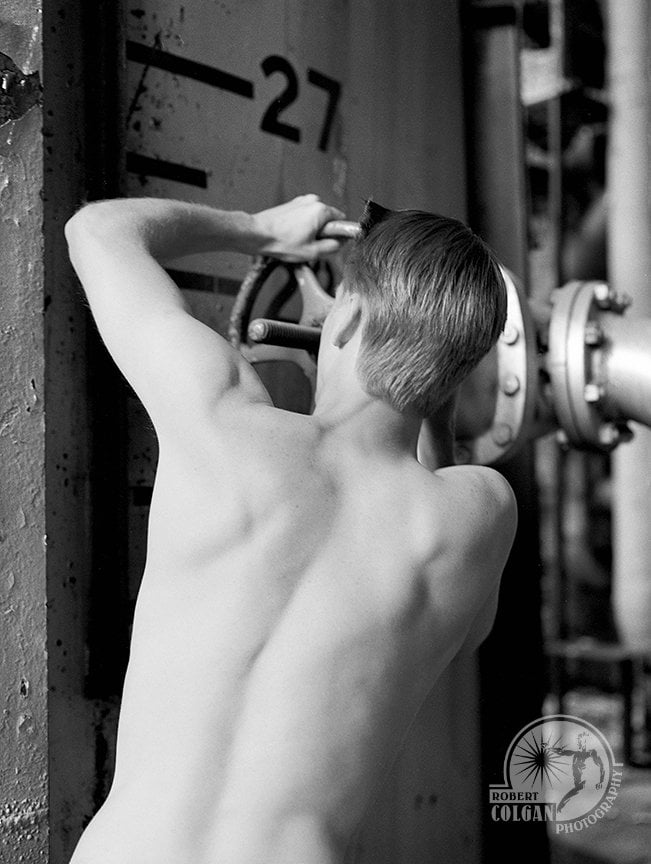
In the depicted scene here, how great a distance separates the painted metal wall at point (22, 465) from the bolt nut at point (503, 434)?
2.31 ft

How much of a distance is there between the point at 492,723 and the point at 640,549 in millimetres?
1003

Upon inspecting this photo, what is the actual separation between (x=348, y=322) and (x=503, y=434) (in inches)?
20.9

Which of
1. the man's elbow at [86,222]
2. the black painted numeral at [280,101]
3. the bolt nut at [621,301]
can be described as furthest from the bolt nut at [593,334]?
the man's elbow at [86,222]

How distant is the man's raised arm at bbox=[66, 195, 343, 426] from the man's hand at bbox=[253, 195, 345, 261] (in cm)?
10

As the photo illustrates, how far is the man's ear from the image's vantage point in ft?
3.40

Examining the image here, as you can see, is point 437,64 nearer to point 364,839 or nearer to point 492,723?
point 492,723

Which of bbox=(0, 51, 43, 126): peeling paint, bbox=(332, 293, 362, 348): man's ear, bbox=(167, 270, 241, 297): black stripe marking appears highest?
bbox=(0, 51, 43, 126): peeling paint

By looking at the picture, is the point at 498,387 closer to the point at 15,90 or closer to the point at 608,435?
the point at 608,435

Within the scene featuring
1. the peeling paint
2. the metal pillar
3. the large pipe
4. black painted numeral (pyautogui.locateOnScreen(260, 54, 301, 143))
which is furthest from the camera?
the large pipe

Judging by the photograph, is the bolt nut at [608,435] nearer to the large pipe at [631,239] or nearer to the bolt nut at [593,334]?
the bolt nut at [593,334]

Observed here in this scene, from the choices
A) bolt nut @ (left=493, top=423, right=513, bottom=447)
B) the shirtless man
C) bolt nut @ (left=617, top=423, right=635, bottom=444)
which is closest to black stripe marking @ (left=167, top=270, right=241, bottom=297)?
the shirtless man

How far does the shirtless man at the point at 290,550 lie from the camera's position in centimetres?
86

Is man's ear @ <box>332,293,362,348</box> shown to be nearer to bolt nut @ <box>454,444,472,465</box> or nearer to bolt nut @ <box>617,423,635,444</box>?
bolt nut @ <box>454,444,472,465</box>

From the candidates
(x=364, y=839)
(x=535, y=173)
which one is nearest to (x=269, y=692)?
(x=364, y=839)
